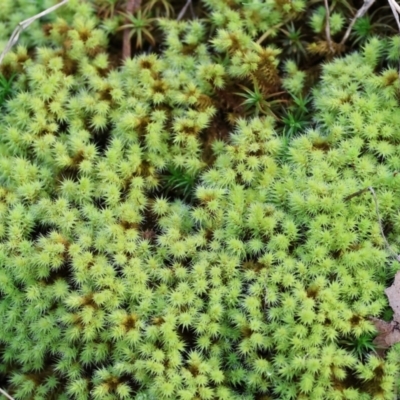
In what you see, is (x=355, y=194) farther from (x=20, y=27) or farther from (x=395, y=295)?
(x=20, y=27)

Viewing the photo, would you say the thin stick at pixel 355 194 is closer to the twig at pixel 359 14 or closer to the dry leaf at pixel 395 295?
the dry leaf at pixel 395 295

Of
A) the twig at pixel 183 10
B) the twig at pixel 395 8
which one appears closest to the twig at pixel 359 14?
the twig at pixel 395 8

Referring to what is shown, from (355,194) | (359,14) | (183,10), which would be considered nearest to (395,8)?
(359,14)

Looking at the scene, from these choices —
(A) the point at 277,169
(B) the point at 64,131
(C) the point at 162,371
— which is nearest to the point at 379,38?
(A) the point at 277,169

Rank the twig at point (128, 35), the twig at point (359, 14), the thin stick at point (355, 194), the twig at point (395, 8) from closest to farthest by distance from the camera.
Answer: the thin stick at point (355, 194)
the twig at point (395, 8)
the twig at point (359, 14)
the twig at point (128, 35)

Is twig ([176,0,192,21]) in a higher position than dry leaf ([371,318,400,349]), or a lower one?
higher

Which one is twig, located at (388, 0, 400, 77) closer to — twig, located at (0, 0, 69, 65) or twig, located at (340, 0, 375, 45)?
twig, located at (340, 0, 375, 45)

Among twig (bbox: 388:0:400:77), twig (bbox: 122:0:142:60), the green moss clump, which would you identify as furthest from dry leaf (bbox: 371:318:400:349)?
twig (bbox: 122:0:142:60)

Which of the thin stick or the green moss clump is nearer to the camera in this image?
the green moss clump

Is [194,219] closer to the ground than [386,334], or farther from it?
farther from it

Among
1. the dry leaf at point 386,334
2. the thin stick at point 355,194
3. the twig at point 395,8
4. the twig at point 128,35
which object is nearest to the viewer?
the dry leaf at point 386,334
